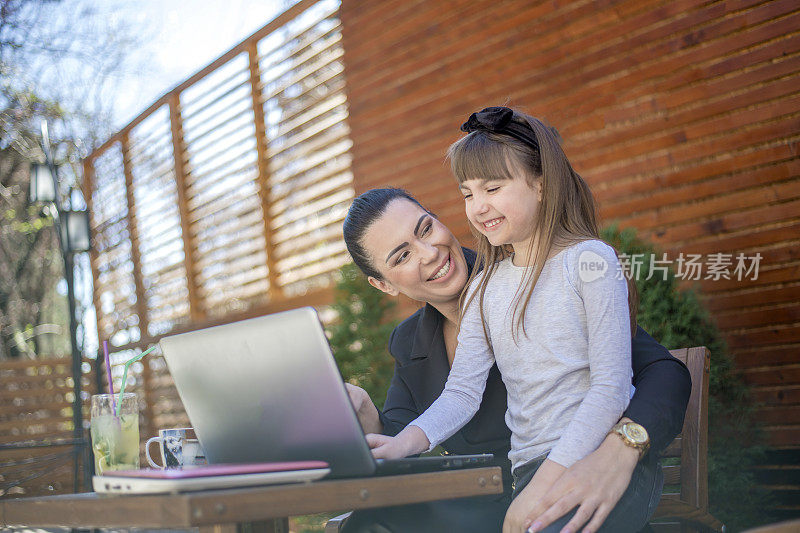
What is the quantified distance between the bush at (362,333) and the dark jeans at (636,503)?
3.20 meters

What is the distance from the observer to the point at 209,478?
41.6 inches

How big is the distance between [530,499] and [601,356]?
11.7 inches

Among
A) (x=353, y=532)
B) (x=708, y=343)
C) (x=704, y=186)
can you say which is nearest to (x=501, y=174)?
(x=353, y=532)

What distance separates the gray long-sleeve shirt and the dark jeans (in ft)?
0.36

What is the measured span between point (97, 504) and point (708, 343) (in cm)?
270

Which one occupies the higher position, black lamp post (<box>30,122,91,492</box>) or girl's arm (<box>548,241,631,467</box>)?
black lamp post (<box>30,122,91,492</box>)

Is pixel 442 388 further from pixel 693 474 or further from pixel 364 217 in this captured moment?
pixel 693 474

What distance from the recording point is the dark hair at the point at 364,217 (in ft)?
7.19

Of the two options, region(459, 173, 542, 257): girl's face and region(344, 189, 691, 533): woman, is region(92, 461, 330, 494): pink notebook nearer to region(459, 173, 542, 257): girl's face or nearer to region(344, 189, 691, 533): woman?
region(344, 189, 691, 533): woman

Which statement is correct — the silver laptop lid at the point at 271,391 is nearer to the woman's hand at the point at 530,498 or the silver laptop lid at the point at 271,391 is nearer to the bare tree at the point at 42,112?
the woman's hand at the point at 530,498

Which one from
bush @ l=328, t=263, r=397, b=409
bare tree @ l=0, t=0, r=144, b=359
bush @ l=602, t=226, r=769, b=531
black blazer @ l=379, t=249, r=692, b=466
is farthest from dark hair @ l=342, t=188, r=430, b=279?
bare tree @ l=0, t=0, r=144, b=359

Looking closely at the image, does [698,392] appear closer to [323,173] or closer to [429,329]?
[429,329]

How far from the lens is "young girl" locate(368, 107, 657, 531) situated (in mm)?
1448

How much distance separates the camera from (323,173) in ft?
20.2
